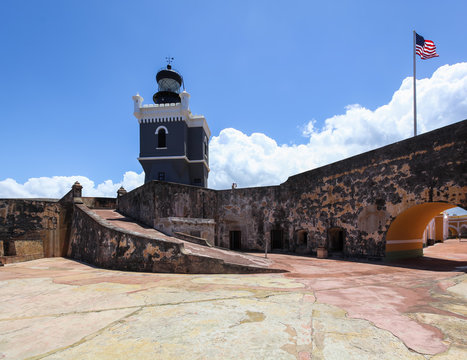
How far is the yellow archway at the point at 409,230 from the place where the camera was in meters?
11.4

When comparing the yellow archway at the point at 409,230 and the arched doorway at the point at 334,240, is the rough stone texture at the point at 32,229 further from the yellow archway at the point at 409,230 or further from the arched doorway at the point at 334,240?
the yellow archway at the point at 409,230

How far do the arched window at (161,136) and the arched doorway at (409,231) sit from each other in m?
18.7

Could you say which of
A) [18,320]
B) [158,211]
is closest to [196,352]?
[18,320]

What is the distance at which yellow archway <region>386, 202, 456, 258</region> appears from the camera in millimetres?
11352

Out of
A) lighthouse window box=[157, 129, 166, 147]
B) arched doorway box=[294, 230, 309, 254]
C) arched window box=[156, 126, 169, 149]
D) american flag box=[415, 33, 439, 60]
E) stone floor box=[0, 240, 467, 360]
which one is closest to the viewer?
stone floor box=[0, 240, 467, 360]

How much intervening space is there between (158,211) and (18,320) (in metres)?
9.17

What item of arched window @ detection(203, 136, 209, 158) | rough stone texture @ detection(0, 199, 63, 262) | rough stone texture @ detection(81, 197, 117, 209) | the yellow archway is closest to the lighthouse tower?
arched window @ detection(203, 136, 209, 158)

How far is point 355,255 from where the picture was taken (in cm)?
1280

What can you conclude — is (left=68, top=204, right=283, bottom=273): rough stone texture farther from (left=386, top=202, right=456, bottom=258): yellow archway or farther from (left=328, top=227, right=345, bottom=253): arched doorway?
(left=328, top=227, right=345, bottom=253): arched doorway

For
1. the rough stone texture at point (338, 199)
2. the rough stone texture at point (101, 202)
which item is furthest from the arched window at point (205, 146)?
the rough stone texture at point (101, 202)

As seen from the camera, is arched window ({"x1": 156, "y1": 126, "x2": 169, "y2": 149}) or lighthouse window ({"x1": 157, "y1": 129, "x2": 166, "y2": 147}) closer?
arched window ({"x1": 156, "y1": 126, "x2": 169, "y2": 149})

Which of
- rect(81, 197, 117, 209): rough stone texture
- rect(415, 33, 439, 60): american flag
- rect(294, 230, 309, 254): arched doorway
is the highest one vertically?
rect(415, 33, 439, 60): american flag

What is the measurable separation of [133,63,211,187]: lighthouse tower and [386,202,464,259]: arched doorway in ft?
54.8

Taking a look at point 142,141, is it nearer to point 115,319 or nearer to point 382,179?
point 382,179
